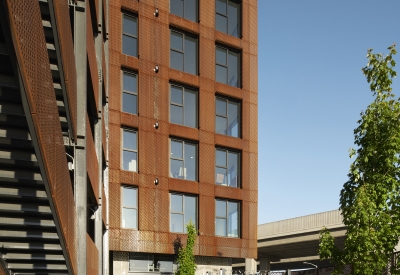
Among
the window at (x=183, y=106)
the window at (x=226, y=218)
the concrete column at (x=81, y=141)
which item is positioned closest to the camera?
the concrete column at (x=81, y=141)

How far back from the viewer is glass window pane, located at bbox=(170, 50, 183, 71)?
36.2 metres

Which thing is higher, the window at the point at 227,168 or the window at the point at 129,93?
the window at the point at 129,93

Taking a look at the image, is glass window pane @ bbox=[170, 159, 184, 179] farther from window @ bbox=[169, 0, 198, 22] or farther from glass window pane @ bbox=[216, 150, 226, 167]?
window @ bbox=[169, 0, 198, 22]

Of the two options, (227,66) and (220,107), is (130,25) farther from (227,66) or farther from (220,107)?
(220,107)

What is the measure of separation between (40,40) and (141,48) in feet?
87.1

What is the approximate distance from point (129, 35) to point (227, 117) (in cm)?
749

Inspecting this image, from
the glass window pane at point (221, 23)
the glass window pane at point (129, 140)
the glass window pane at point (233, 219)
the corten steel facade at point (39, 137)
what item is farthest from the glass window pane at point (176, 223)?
the corten steel facade at point (39, 137)

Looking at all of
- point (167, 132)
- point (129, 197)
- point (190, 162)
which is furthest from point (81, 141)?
point (190, 162)

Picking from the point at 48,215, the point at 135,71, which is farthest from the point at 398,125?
the point at 135,71

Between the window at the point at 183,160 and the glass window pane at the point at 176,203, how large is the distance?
1.05m

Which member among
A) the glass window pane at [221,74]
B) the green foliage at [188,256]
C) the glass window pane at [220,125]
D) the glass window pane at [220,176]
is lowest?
the green foliage at [188,256]

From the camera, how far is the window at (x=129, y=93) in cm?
3406

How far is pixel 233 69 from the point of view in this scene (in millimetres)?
39062

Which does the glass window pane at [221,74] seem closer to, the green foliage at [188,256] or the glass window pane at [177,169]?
the glass window pane at [177,169]
